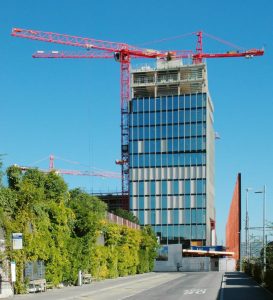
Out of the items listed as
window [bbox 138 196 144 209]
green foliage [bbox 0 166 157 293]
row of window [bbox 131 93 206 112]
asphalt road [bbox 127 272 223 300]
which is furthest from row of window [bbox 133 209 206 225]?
asphalt road [bbox 127 272 223 300]

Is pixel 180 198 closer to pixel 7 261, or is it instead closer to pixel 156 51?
pixel 156 51

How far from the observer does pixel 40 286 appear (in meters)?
38.4

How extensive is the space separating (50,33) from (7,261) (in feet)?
398

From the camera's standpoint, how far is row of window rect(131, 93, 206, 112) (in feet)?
505

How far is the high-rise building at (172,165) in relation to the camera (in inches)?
5979

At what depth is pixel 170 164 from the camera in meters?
155

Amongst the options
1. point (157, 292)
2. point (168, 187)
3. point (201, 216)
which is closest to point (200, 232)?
point (201, 216)

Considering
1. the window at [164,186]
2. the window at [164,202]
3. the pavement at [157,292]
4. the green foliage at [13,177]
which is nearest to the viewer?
the pavement at [157,292]

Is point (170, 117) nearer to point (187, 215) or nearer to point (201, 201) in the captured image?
point (201, 201)

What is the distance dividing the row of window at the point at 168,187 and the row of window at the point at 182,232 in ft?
27.2

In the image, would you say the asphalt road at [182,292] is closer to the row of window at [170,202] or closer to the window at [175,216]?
the window at [175,216]

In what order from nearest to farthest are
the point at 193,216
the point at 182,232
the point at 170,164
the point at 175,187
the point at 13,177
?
the point at 13,177 → the point at 182,232 → the point at 193,216 → the point at 175,187 → the point at 170,164

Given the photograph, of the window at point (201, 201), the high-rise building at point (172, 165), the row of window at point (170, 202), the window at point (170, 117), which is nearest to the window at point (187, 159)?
the high-rise building at point (172, 165)

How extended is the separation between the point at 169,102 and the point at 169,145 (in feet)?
34.8
